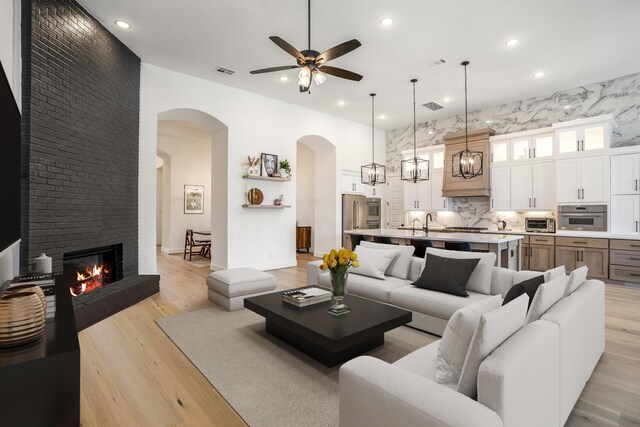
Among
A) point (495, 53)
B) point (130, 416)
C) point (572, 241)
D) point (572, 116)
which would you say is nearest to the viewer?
point (130, 416)

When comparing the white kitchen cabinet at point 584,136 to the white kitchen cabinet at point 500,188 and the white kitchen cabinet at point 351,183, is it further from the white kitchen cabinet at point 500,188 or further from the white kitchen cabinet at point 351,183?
the white kitchen cabinet at point 351,183

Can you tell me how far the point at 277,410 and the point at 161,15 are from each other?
437cm

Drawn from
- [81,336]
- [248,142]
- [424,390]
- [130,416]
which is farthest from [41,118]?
[424,390]

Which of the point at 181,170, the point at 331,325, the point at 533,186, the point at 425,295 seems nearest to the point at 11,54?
the point at 331,325

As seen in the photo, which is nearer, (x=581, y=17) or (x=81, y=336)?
(x=81, y=336)

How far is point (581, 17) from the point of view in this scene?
3.87m

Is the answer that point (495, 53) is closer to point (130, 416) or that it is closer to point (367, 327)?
point (367, 327)

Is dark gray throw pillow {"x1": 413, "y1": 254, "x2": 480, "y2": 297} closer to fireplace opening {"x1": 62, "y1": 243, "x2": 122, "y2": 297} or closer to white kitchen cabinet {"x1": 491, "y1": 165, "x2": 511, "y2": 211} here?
fireplace opening {"x1": 62, "y1": 243, "x2": 122, "y2": 297}

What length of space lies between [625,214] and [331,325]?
225 inches

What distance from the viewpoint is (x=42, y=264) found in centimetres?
302

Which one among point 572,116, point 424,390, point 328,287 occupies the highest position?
point 572,116

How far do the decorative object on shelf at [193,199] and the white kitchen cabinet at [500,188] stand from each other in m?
7.74

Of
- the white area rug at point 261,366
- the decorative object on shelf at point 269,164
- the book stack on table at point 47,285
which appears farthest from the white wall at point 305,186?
the book stack on table at point 47,285

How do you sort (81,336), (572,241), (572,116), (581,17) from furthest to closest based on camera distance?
(572,116) → (572,241) → (581,17) → (81,336)
